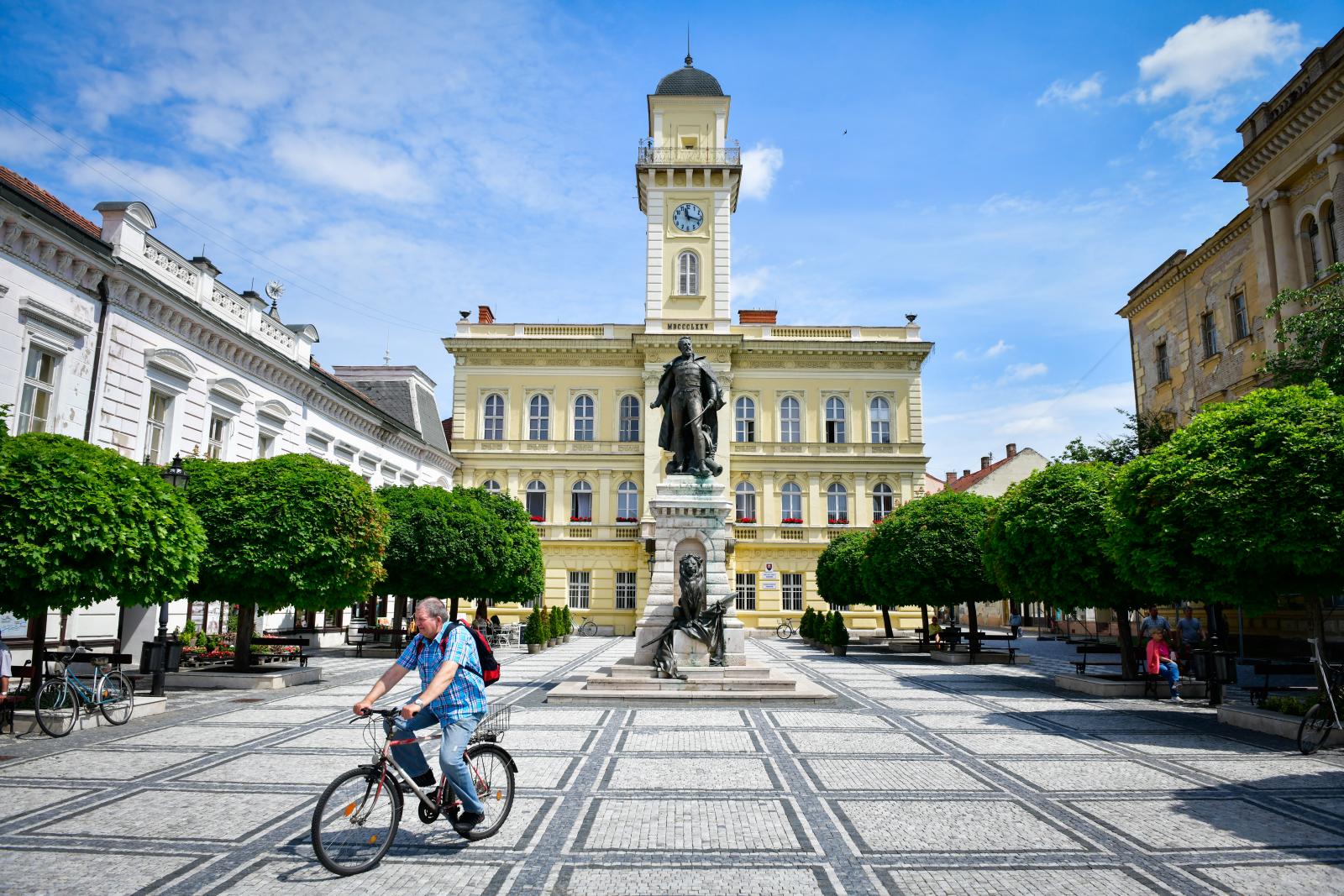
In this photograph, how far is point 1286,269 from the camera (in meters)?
22.4

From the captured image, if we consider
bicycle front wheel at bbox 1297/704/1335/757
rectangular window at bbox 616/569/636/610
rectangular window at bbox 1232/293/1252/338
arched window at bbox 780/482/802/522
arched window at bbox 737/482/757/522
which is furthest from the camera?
arched window at bbox 780/482/802/522

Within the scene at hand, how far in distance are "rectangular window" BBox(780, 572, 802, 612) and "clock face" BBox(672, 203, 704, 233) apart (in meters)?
19.0

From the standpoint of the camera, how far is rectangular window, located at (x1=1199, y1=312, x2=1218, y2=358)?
27891mm

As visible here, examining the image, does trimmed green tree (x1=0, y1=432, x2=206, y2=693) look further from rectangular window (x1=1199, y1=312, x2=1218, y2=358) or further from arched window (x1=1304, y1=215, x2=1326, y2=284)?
rectangular window (x1=1199, y1=312, x2=1218, y2=358)

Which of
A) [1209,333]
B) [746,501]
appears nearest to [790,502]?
[746,501]

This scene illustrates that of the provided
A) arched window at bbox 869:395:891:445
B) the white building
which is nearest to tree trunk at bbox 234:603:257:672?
the white building

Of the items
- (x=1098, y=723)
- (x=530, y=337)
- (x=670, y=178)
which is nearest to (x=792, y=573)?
(x=530, y=337)

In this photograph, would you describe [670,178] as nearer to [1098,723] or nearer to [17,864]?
[1098,723]

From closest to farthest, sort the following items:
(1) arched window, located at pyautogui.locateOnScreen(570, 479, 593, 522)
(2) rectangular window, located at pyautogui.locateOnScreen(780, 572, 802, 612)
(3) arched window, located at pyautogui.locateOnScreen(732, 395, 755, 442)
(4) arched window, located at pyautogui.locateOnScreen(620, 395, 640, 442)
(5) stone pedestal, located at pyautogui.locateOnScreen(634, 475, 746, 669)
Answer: (5) stone pedestal, located at pyautogui.locateOnScreen(634, 475, 746, 669)
(2) rectangular window, located at pyautogui.locateOnScreen(780, 572, 802, 612)
(1) arched window, located at pyautogui.locateOnScreen(570, 479, 593, 522)
(3) arched window, located at pyautogui.locateOnScreen(732, 395, 755, 442)
(4) arched window, located at pyautogui.locateOnScreen(620, 395, 640, 442)

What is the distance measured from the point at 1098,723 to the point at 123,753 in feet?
44.1

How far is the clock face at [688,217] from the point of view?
45875mm

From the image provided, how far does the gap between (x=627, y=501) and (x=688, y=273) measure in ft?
41.2

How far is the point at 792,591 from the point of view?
143ft

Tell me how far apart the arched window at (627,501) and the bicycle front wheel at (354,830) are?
37.9 meters
